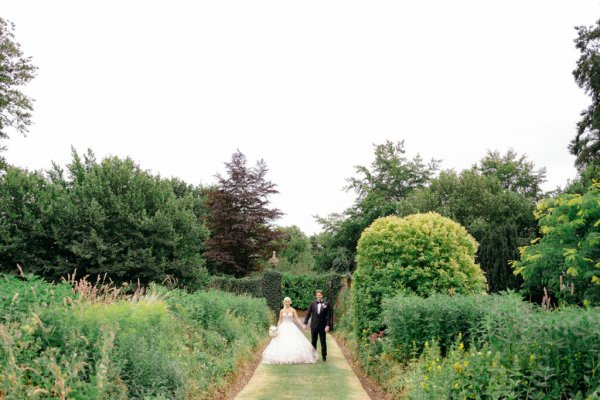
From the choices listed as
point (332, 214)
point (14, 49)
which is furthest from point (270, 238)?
point (14, 49)

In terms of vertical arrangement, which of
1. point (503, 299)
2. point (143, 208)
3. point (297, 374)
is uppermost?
point (143, 208)

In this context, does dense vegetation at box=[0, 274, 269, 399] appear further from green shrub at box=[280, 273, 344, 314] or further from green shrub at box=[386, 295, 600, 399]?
green shrub at box=[280, 273, 344, 314]

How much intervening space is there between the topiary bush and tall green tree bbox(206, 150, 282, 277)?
2911cm

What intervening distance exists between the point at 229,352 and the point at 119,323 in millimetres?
5236

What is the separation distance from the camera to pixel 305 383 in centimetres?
1073

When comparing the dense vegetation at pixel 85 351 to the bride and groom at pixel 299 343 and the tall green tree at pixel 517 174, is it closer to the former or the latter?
the bride and groom at pixel 299 343

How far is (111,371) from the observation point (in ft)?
21.5

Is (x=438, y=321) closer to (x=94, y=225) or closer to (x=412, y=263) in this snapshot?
(x=412, y=263)

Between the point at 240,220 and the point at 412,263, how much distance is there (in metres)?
31.2

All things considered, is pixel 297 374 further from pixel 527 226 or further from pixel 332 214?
pixel 332 214

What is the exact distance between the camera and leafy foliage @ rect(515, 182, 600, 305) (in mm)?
16703

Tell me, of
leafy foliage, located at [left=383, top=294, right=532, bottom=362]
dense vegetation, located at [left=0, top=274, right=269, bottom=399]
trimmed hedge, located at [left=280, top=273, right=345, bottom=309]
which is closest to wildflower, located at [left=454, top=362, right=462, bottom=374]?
leafy foliage, located at [left=383, top=294, right=532, bottom=362]

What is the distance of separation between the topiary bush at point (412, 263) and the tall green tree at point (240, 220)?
29.1m

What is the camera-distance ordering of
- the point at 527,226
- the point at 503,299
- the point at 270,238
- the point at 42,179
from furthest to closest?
1. the point at 270,238
2. the point at 527,226
3. the point at 42,179
4. the point at 503,299
